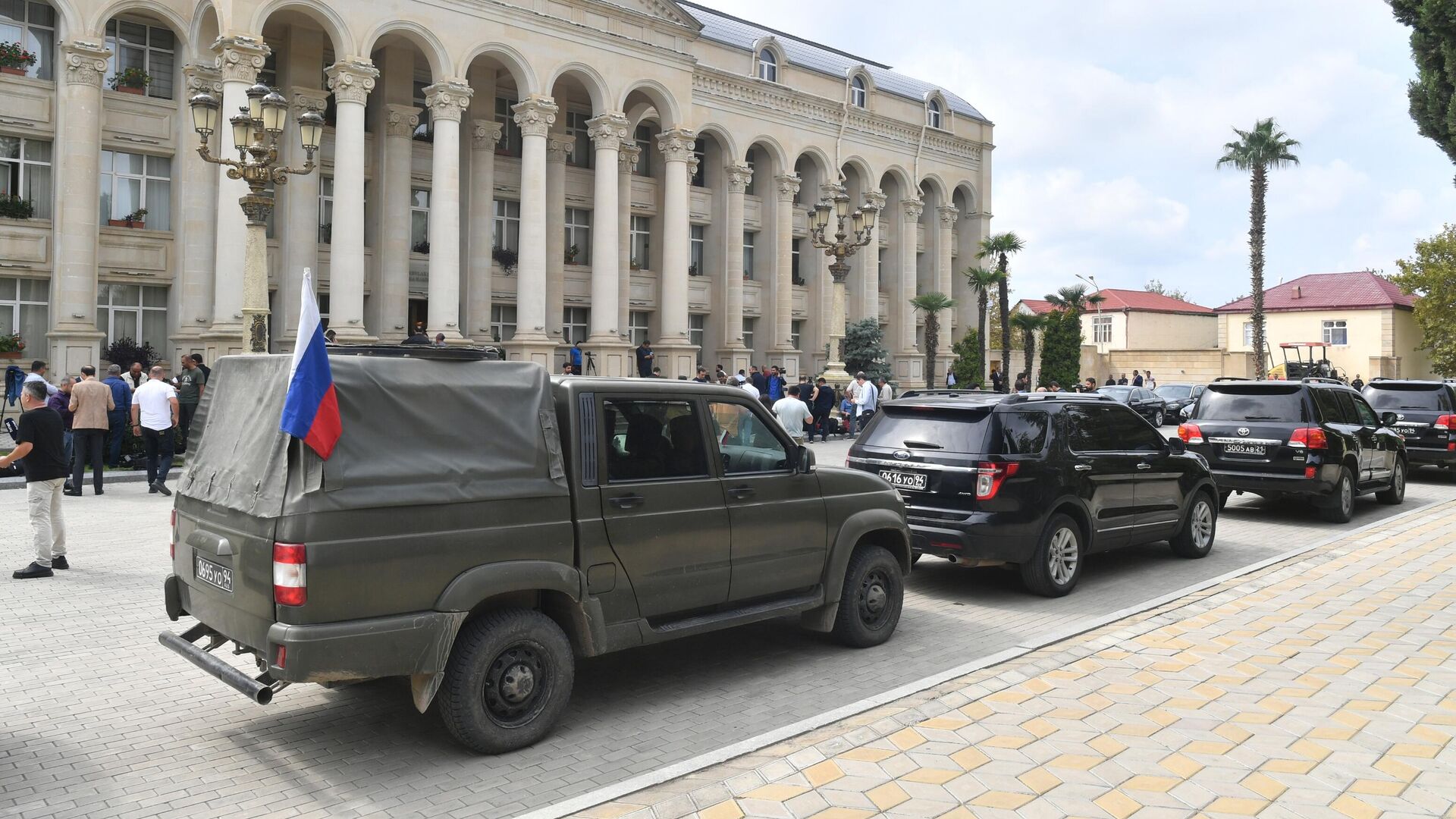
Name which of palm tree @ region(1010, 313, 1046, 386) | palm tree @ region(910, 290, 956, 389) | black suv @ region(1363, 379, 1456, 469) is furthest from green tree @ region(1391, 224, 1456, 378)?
black suv @ region(1363, 379, 1456, 469)

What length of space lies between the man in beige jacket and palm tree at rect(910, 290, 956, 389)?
1329 inches

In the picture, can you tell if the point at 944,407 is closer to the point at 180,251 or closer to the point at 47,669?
the point at 47,669

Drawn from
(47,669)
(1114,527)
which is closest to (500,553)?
(47,669)

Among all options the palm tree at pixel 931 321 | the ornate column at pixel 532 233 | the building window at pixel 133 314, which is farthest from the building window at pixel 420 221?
the palm tree at pixel 931 321

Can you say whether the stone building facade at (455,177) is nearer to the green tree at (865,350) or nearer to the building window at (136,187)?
the building window at (136,187)

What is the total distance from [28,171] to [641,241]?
63.0 feet

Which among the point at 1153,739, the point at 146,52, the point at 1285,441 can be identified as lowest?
the point at 1153,739

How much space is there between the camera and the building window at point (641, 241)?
122 ft

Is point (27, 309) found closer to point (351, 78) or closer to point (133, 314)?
point (133, 314)

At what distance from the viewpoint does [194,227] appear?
25500mm

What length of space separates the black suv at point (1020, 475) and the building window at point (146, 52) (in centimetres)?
2448

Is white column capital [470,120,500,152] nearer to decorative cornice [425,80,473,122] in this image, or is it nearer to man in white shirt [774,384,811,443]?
decorative cornice [425,80,473,122]

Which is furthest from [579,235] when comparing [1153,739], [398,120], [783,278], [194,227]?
[1153,739]

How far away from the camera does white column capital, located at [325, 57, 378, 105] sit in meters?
25.6
